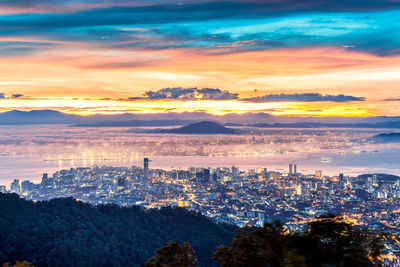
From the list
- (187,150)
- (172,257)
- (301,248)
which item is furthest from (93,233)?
(187,150)

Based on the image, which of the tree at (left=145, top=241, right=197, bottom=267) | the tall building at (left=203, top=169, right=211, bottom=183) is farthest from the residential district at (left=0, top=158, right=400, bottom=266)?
the tree at (left=145, top=241, right=197, bottom=267)

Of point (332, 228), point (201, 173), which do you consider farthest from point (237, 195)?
point (332, 228)

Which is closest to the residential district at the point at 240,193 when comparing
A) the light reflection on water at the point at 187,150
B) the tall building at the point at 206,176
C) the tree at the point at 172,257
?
the tall building at the point at 206,176

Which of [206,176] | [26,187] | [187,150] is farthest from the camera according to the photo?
[187,150]

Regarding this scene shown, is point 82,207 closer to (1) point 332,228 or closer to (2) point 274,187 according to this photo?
(1) point 332,228

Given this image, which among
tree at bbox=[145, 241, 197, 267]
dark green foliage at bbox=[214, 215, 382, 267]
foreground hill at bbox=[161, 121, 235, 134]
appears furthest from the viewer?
foreground hill at bbox=[161, 121, 235, 134]

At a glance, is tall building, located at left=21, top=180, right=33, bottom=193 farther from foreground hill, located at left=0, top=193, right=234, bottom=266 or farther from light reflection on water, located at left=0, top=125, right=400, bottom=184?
foreground hill, located at left=0, top=193, right=234, bottom=266

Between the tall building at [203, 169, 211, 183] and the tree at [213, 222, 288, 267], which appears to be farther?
the tall building at [203, 169, 211, 183]

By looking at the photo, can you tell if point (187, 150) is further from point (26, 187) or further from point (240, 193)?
point (26, 187)
